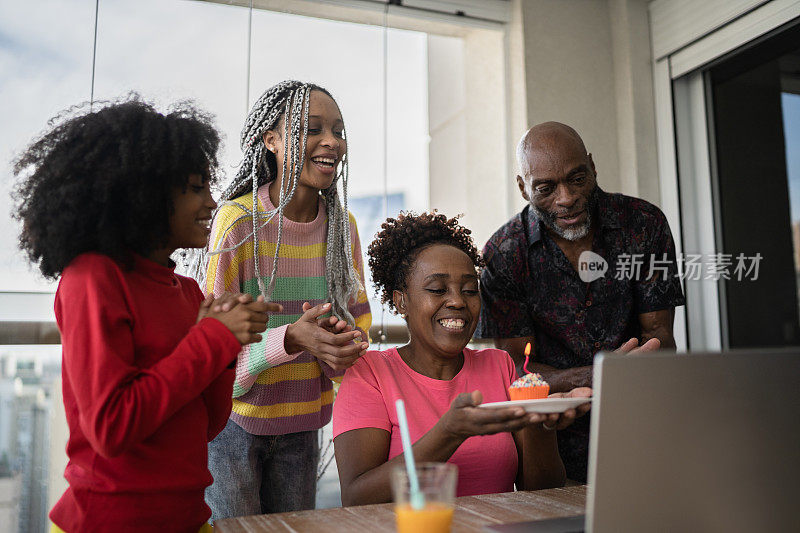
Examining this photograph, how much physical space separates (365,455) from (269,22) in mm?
2275

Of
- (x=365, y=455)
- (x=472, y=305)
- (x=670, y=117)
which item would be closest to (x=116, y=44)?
(x=472, y=305)

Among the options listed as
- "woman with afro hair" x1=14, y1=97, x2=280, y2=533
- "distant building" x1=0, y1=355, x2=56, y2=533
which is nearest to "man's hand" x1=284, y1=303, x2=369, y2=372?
"woman with afro hair" x1=14, y1=97, x2=280, y2=533

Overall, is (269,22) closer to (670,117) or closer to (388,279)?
(388,279)

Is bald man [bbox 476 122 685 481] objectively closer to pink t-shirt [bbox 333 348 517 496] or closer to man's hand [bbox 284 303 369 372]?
pink t-shirt [bbox 333 348 517 496]

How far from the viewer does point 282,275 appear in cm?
197

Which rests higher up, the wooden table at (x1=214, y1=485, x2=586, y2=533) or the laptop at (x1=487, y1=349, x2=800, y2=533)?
the laptop at (x1=487, y1=349, x2=800, y2=533)

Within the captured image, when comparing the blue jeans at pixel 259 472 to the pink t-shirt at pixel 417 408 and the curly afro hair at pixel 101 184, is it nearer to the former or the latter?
the pink t-shirt at pixel 417 408

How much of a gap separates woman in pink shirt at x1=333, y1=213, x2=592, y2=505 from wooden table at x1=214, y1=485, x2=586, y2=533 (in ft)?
0.49

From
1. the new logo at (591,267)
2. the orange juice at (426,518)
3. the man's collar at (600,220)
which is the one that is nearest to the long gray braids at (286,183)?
the man's collar at (600,220)

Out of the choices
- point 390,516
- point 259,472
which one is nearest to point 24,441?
point 259,472

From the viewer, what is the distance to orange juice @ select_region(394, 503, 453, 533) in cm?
95

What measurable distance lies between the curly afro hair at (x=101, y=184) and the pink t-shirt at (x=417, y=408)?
1.99ft

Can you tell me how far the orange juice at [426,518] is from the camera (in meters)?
0.95

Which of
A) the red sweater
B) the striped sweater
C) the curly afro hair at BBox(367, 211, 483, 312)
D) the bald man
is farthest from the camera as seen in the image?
the bald man
